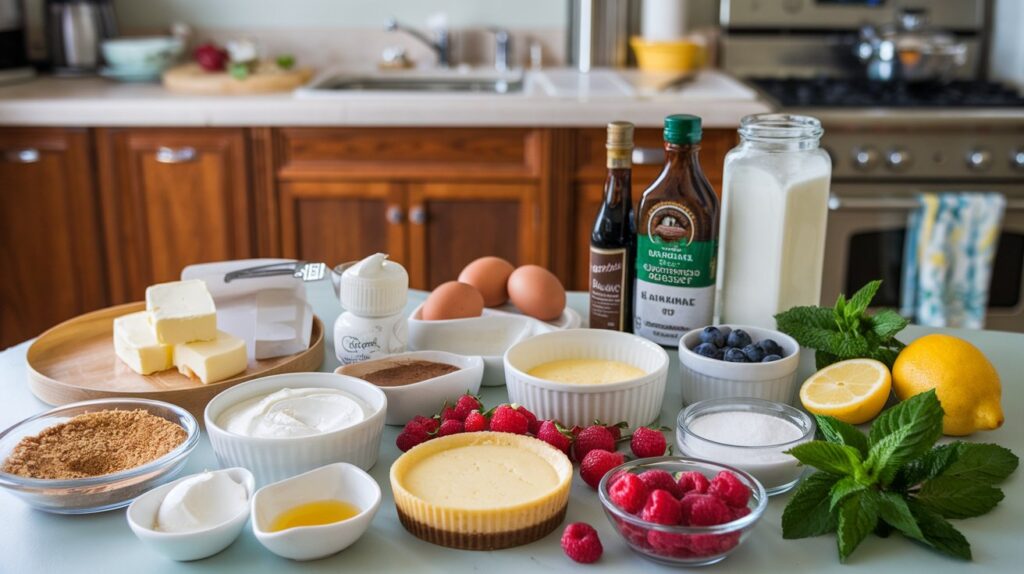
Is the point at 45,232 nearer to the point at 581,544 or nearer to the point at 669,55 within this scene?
the point at 669,55

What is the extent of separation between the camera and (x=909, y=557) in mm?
978

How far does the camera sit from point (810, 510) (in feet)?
3.29

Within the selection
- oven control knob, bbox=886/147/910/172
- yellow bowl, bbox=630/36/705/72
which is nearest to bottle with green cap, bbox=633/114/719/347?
oven control knob, bbox=886/147/910/172

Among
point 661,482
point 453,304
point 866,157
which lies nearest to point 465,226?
point 866,157

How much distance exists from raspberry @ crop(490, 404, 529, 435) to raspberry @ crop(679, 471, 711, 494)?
0.65 ft

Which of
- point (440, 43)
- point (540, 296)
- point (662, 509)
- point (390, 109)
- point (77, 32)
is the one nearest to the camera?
point (662, 509)

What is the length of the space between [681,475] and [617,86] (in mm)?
2141

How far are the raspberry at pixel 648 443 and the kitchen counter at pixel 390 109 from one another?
1.74 m

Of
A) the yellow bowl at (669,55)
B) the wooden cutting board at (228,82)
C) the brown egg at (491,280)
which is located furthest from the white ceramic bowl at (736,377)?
the yellow bowl at (669,55)

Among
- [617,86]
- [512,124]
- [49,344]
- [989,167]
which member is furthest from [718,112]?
[49,344]

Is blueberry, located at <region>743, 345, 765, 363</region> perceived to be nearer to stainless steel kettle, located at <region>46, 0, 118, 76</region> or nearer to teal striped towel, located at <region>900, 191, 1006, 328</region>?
teal striped towel, located at <region>900, 191, 1006, 328</region>

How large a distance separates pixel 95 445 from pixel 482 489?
0.43m

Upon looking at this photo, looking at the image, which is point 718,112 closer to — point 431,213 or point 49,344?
point 431,213

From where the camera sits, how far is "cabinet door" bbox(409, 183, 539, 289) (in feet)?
9.40
